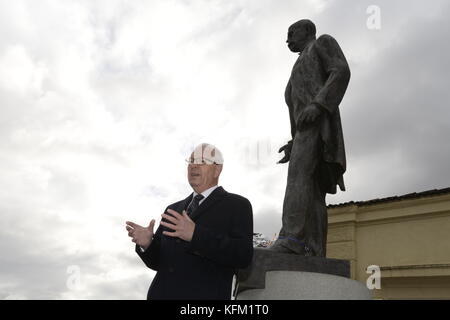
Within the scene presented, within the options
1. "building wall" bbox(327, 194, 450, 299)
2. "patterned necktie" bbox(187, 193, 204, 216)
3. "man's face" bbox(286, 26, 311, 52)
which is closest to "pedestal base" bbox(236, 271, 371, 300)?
"patterned necktie" bbox(187, 193, 204, 216)

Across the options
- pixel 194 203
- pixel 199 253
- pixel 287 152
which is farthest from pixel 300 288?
pixel 287 152

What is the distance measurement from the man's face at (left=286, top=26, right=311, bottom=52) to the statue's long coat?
0.16 m

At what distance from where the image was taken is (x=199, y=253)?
7.77 ft

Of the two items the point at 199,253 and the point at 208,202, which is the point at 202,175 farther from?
the point at 199,253

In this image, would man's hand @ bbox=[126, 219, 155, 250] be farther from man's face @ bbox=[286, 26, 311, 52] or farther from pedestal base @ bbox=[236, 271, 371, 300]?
man's face @ bbox=[286, 26, 311, 52]

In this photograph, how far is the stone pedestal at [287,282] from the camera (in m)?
3.63

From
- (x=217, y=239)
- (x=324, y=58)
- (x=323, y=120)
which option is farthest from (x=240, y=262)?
(x=324, y=58)

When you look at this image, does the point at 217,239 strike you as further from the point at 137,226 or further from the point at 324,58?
the point at 324,58

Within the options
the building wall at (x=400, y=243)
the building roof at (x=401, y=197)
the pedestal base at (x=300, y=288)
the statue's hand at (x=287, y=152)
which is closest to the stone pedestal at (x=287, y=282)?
the pedestal base at (x=300, y=288)

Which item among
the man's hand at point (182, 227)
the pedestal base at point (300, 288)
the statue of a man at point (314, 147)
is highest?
Result: the statue of a man at point (314, 147)

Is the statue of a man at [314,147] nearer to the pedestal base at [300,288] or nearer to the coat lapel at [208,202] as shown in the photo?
the pedestal base at [300,288]

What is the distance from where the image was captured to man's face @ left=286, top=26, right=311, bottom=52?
5285mm

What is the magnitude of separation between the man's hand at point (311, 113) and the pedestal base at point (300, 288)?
1464 millimetres
